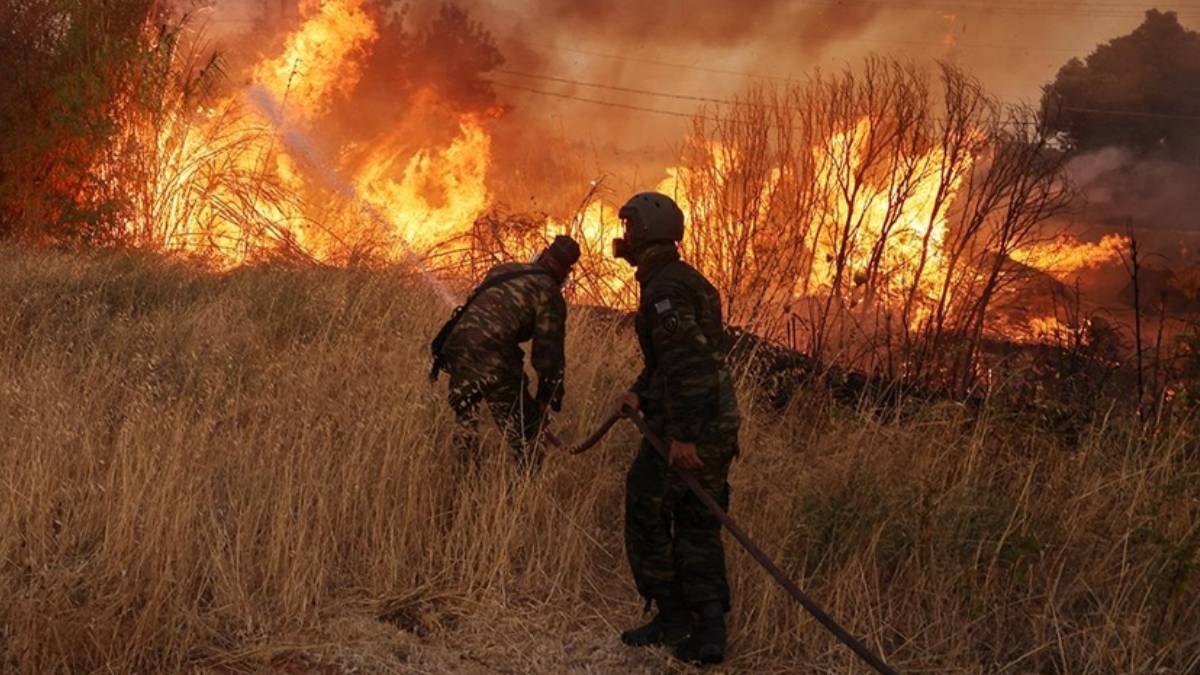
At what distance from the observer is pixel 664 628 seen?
13.0 feet

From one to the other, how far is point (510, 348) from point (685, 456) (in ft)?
5.57

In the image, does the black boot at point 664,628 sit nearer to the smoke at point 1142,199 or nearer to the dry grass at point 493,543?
the dry grass at point 493,543

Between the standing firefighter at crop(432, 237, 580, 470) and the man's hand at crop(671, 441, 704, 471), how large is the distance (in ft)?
4.79

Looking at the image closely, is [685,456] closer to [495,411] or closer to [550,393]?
[550,393]

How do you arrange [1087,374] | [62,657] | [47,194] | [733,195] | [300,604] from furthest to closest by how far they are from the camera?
[47,194] < [733,195] < [1087,374] < [300,604] < [62,657]

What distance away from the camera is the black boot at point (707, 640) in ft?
12.4

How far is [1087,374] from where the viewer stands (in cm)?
694

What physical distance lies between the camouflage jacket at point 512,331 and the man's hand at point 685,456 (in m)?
1.46

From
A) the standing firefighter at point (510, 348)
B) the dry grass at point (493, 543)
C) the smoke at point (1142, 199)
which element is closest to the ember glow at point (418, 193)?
the smoke at point (1142, 199)

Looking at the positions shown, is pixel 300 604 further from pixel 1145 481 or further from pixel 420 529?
pixel 1145 481

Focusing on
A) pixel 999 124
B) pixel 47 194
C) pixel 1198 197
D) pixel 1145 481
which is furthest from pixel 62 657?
pixel 1198 197

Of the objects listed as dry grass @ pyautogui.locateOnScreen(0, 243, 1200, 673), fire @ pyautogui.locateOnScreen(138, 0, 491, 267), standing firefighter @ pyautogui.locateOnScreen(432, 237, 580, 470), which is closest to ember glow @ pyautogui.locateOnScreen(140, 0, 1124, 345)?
fire @ pyautogui.locateOnScreen(138, 0, 491, 267)

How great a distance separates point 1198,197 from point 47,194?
24054 mm

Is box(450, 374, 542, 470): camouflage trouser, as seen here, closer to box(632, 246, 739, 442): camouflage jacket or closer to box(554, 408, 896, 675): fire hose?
box(554, 408, 896, 675): fire hose
